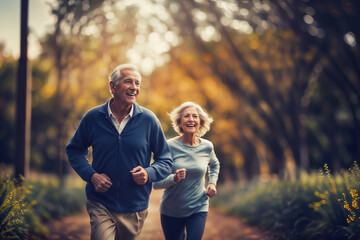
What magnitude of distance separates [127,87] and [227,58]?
521 inches

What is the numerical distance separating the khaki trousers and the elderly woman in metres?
0.60

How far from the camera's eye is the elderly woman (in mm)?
4715

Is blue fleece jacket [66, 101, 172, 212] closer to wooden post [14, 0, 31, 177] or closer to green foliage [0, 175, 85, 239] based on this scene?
green foliage [0, 175, 85, 239]

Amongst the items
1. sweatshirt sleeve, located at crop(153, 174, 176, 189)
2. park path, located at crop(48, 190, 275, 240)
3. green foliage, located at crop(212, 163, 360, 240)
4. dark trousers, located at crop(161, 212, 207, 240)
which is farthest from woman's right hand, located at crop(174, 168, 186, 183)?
park path, located at crop(48, 190, 275, 240)

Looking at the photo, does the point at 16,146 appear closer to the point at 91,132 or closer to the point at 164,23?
the point at 91,132

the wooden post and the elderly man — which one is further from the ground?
the wooden post

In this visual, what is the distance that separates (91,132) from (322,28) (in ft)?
34.2

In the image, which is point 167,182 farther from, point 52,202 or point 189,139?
point 52,202

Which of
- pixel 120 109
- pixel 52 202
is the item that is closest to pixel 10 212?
pixel 120 109

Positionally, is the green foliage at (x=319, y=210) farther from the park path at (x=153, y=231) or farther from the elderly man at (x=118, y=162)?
the elderly man at (x=118, y=162)

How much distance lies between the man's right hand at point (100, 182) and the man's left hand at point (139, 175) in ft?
0.81

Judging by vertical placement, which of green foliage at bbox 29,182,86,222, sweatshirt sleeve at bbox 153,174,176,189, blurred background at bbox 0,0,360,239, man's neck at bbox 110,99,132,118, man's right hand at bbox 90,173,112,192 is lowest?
man's right hand at bbox 90,173,112,192

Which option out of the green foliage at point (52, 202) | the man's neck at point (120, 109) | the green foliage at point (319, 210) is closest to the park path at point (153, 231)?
the green foliage at point (52, 202)

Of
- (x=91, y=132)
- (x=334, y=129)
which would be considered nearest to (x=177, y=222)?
(x=91, y=132)
